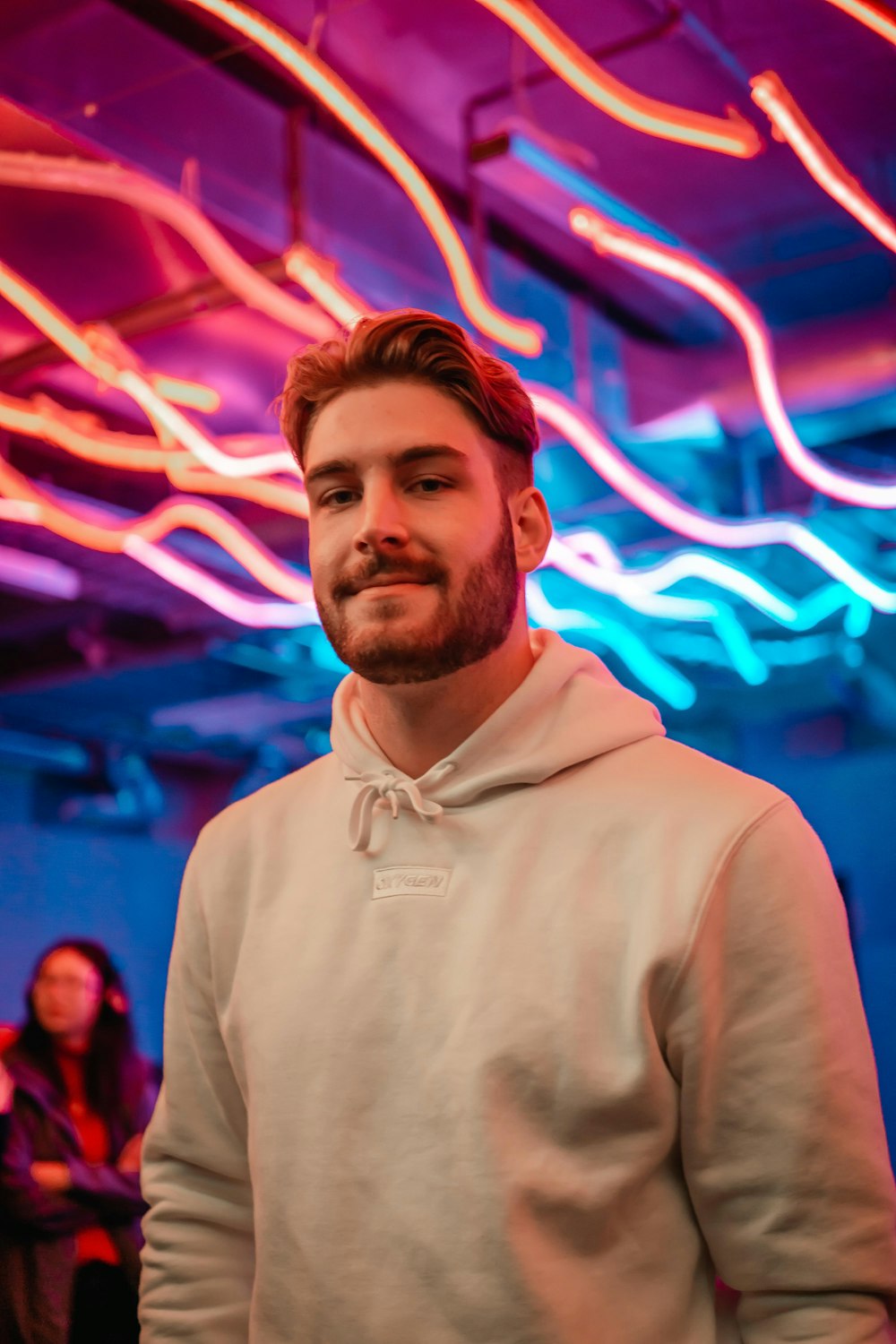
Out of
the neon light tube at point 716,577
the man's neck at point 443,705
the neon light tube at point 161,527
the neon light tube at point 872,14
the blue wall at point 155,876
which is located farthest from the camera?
the blue wall at point 155,876

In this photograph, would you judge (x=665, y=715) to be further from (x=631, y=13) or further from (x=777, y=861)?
A: (x=777, y=861)

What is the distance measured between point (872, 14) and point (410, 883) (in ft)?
6.19

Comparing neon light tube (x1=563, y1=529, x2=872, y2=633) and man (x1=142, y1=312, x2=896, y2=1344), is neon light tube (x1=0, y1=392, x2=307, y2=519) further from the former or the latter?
man (x1=142, y1=312, x2=896, y2=1344)

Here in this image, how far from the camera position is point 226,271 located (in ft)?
9.71

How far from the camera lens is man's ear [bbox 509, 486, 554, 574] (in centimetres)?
152

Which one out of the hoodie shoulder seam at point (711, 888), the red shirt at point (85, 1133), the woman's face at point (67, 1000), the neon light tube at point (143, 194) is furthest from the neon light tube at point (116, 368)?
the hoodie shoulder seam at point (711, 888)

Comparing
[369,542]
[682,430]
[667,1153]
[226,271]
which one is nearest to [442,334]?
[369,542]

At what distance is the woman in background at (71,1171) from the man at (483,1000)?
2100mm

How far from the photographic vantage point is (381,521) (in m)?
1.37

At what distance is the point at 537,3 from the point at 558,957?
289 centimetres

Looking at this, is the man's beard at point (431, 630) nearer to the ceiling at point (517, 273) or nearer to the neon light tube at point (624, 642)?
the ceiling at point (517, 273)

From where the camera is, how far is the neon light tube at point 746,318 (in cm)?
304

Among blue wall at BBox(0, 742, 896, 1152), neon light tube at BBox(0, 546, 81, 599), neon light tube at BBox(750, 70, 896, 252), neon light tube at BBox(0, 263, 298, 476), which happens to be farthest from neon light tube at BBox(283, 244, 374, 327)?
blue wall at BBox(0, 742, 896, 1152)

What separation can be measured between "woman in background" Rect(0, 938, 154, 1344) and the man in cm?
210
